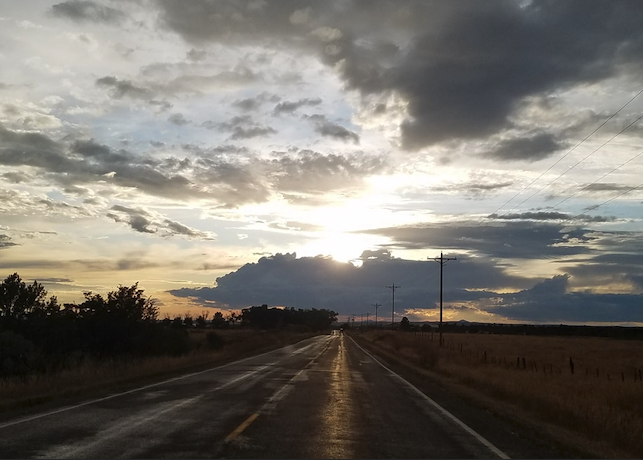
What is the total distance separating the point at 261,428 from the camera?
453 inches

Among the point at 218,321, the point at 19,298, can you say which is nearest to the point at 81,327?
the point at 19,298

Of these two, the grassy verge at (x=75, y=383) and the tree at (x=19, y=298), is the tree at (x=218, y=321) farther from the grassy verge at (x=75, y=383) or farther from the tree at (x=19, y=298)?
the grassy verge at (x=75, y=383)

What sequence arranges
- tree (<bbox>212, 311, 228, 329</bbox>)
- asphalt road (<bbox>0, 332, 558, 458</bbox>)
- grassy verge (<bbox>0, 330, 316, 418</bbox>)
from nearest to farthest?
1. asphalt road (<bbox>0, 332, 558, 458</bbox>)
2. grassy verge (<bbox>0, 330, 316, 418</bbox>)
3. tree (<bbox>212, 311, 228, 329</bbox>)

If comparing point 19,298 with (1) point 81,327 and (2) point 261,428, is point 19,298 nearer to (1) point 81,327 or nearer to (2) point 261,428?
(1) point 81,327

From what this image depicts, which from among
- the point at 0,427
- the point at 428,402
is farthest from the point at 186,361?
the point at 0,427

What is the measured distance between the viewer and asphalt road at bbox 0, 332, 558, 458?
9461mm

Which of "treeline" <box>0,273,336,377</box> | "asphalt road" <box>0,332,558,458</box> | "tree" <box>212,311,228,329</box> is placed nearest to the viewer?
"asphalt road" <box>0,332,558,458</box>

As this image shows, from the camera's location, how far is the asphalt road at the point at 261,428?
31.0 feet

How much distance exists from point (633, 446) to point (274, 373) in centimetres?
1701

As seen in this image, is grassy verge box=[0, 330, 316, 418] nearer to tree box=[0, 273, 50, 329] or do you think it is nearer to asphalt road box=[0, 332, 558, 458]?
asphalt road box=[0, 332, 558, 458]

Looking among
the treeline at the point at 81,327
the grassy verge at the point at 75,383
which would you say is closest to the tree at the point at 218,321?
the treeline at the point at 81,327

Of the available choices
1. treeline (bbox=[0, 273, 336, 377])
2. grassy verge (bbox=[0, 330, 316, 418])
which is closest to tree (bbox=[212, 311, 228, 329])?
treeline (bbox=[0, 273, 336, 377])

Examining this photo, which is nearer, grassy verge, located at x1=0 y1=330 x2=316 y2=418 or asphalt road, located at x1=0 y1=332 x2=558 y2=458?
→ asphalt road, located at x1=0 y1=332 x2=558 y2=458

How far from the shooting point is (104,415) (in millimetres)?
12828
